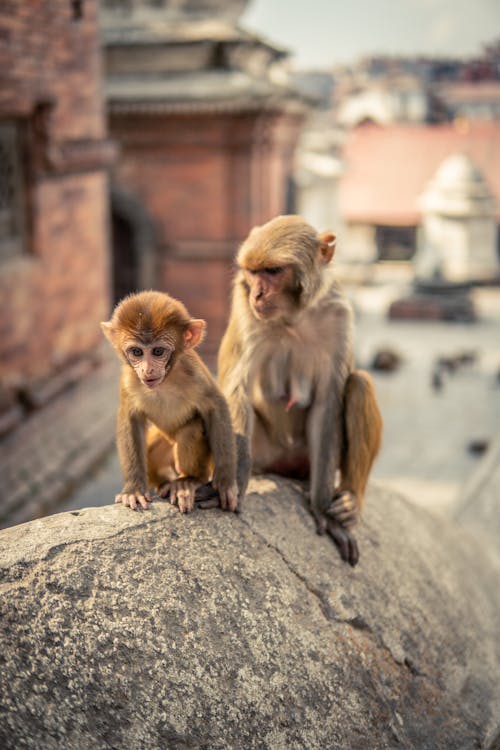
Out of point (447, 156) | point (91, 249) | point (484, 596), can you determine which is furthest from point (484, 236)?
point (484, 596)

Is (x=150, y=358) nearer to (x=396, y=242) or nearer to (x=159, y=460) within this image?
(x=159, y=460)

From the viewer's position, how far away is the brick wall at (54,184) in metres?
8.39

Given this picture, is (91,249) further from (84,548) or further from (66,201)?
(84,548)

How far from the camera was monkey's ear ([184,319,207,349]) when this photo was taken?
3.08m

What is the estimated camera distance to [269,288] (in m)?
3.41

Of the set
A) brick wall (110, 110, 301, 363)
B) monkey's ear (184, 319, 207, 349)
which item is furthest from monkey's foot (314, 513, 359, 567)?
brick wall (110, 110, 301, 363)

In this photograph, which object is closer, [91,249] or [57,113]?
[57,113]

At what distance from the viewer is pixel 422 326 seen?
19.4 metres

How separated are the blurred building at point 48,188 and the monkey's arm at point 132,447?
5.30m

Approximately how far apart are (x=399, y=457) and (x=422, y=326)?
28.5ft

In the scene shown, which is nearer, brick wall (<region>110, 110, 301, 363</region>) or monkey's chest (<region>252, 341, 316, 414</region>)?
monkey's chest (<region>252, 341, 316, 414</region>)

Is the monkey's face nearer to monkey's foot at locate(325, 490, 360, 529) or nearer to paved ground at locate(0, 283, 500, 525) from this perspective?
monkey's foot at locate(325, 490, 360, 529)

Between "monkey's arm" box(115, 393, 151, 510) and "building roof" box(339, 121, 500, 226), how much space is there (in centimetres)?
2437

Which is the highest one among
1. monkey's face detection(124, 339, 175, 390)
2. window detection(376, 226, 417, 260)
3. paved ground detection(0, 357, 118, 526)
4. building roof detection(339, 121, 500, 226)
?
monkey's face detection(124, 339, 175, 390)
